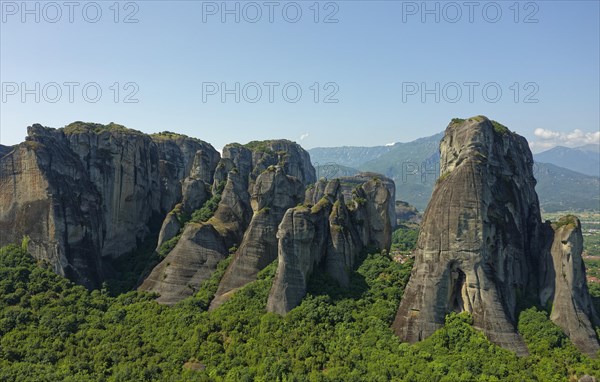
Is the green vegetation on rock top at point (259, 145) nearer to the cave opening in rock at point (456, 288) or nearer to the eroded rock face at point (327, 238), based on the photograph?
the eroded rock face at point (327, 238)

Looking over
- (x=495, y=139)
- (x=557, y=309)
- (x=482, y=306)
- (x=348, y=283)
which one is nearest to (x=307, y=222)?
(x=348, y=283)

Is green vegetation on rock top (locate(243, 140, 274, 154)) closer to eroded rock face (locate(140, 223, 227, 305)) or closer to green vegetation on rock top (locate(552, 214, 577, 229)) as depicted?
eroded rock face (locate(140, 223, 227, 305))

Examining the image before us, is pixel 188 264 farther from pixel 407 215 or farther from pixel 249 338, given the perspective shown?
pixel 407 215

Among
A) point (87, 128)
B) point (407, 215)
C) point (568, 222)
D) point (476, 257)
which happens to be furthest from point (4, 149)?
point (407, 215)

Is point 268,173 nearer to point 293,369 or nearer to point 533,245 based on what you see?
point 293,369

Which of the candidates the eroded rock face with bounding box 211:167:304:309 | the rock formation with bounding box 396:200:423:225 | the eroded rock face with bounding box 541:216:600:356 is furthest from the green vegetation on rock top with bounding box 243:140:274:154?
the eroded rock face with bounding box 541:216:600:356
